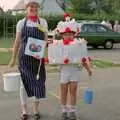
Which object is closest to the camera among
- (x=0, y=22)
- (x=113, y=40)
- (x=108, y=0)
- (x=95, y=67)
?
(x=95, y=67)

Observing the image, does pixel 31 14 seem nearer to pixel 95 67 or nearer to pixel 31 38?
pixel 31 38

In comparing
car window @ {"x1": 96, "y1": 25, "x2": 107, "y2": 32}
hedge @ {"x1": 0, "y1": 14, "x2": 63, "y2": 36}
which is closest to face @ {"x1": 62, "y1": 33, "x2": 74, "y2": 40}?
car window @ {"x1": 96, "y1": 25, "x2": 107, "y2": 32}

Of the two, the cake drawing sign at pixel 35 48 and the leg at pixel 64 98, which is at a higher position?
the cake drawing sign at pixel 35 48

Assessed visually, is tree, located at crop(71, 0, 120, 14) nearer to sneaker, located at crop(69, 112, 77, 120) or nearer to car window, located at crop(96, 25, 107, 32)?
car window, located at crop(96, 25, 107, 32)

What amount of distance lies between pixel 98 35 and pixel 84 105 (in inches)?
719

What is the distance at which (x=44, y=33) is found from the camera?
729 cm

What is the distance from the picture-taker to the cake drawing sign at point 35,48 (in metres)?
7.15

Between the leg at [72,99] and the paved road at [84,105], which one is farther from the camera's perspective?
the paved road at [84,105]

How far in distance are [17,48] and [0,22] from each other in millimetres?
33352

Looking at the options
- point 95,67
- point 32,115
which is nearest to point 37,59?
point 32,115

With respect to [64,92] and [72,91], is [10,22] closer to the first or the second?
[64,92]

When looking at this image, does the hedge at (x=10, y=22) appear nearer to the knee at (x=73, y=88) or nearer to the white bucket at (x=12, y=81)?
the white bucket at (x=12, y=81)

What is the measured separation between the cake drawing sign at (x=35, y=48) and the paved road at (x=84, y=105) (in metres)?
1.03

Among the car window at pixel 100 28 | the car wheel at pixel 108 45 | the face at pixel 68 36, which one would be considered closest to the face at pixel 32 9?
the face at pixel 68 36
